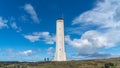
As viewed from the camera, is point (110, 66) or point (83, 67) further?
point (83, 67)

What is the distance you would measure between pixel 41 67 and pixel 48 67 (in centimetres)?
496

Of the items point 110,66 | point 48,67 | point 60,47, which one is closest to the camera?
point 110,66

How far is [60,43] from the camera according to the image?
178 m

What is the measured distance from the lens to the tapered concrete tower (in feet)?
575

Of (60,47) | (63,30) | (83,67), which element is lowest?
(83,67)

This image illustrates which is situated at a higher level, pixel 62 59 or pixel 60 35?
pixel 60 35

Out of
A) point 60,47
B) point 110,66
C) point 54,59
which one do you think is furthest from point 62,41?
point 110,66

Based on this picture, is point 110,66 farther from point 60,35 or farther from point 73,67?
point 60,35

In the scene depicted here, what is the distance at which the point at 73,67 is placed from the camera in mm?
152625

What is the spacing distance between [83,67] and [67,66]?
36.7 ft

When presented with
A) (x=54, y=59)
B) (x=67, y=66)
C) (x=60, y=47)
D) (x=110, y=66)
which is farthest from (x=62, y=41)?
(x=110, y=66)

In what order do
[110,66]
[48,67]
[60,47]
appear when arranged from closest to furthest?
[110,66], [48,67], [60,47]

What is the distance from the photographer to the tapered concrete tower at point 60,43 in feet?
575

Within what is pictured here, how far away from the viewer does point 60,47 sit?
579 ft
